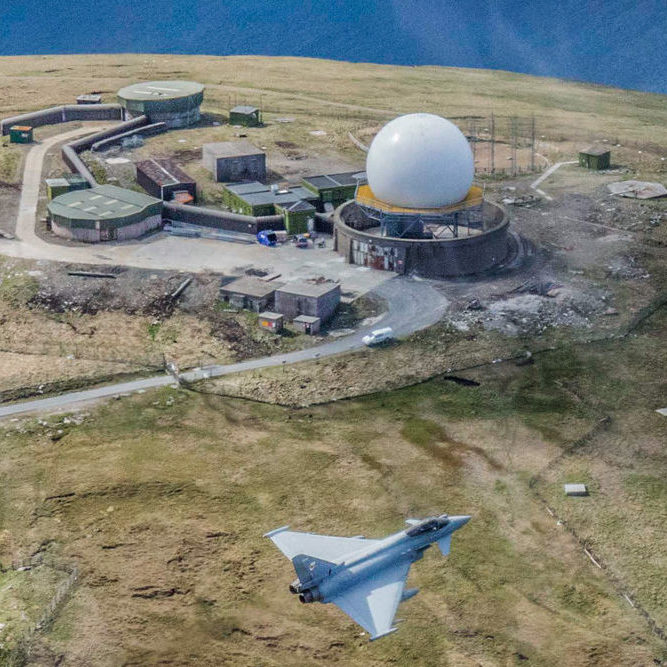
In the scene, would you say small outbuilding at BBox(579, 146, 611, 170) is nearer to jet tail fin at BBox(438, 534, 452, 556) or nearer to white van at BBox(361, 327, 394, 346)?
white van at BBox(361, 327, 394, 346)

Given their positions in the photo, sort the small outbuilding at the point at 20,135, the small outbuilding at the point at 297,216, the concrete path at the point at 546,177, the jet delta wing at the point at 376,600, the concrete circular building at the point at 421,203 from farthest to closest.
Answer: the small outbuilding at the point at 20,135, the concrete path at the point at 546,177, the small outbuilding at the point at 297,216, the concrete circular building at the point at 421,203, the jet delta wing at the point at 376,600

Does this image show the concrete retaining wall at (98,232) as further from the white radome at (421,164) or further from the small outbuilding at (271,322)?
the small outbuilding at (271,322)

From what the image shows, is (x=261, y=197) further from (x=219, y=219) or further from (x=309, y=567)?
(x=309, y=567)

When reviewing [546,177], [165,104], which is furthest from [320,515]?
[165,104]

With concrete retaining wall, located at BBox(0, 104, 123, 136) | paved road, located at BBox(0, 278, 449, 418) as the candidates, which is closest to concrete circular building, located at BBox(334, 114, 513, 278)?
paved road, located at BBox(0, 278, 449, 418)

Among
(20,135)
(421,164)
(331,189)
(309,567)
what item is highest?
(421,164)

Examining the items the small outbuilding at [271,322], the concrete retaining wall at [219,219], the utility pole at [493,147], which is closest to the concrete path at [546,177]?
the utility pole at [493,147]

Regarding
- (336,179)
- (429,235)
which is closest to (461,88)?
(336,179)
